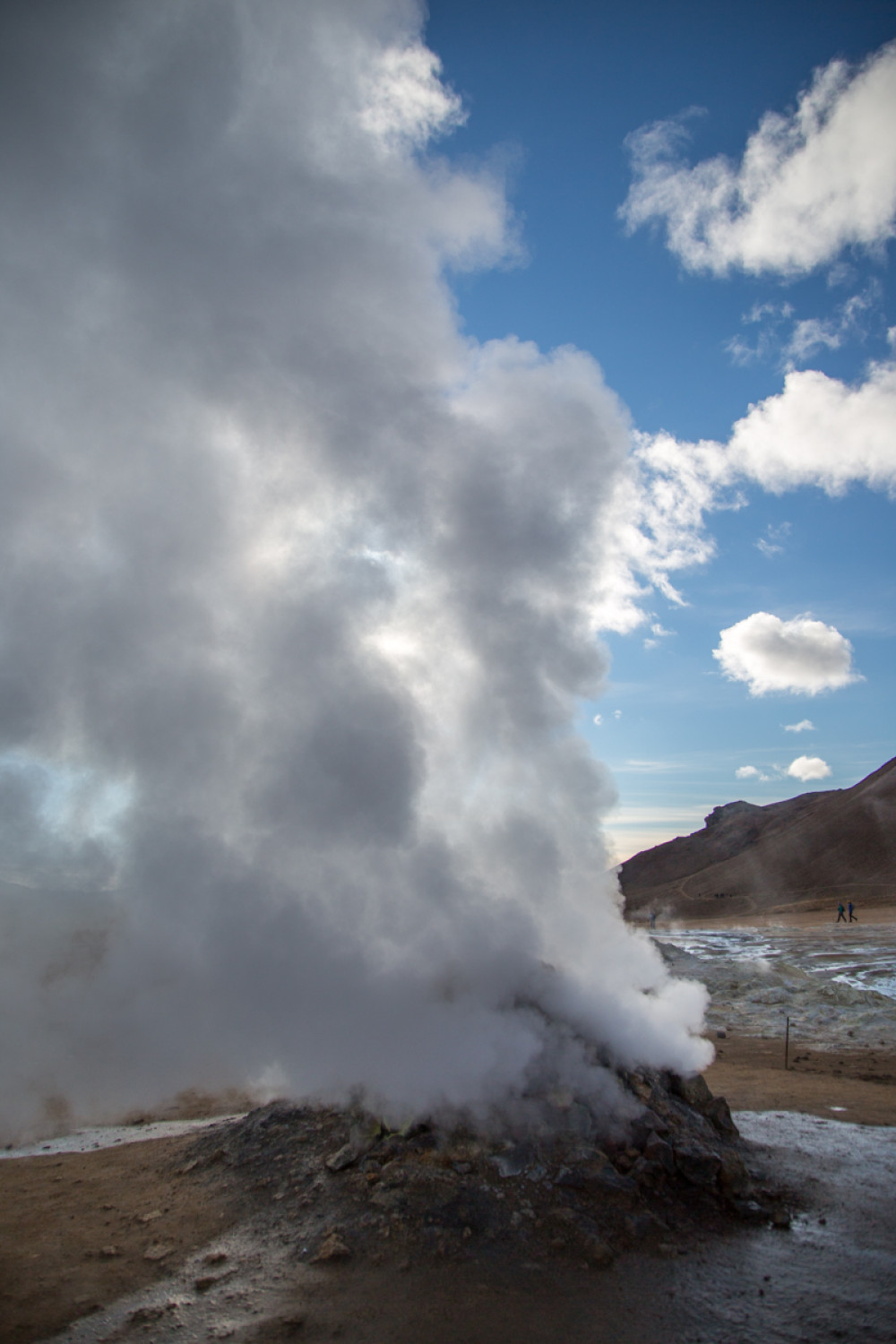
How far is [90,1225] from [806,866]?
70.4 metres

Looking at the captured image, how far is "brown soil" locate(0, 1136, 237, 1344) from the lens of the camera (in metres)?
5.98

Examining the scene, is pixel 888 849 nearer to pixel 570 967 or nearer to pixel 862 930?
pixel 862 930

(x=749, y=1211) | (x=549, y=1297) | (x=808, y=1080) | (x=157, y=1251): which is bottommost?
(x=808, y=1080)

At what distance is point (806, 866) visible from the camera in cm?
6500

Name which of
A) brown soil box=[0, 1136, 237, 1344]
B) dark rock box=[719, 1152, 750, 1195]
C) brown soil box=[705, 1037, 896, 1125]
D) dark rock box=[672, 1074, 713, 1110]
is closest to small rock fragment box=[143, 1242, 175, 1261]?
brown soil box=[0, 1136, 237, 1344]

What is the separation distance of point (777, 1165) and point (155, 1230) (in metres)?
7.43

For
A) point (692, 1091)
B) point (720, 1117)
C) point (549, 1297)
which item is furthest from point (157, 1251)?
point (720, 1117)

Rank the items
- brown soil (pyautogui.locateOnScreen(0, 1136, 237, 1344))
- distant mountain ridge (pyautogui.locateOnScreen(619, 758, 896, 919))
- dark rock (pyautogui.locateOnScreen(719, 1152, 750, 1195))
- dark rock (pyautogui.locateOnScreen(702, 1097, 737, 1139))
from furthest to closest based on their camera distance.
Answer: distant mountain ridge (pyautogui.locateOnScreen(619, 758, 896, 919)) < dark rock (pyautogui.locateOnScreen(702, 1097, 737, 1139)) < dark rock (pyautogui.locateOnScreen(719, 1152, 750, 1195)) < brown soil (pyautogui.locateOnScreen(0, 1136, 237, 1344))

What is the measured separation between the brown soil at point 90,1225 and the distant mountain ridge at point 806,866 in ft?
173

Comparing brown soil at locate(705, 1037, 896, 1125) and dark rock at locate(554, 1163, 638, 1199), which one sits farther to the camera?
brown soil at locate(705, 1037, 896, 1125)

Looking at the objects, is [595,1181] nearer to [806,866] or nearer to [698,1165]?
[698,1165]

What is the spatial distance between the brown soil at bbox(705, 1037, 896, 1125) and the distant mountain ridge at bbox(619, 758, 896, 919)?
39.8 m

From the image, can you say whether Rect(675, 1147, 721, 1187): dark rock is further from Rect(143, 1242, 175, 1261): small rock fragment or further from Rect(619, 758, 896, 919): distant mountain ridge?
Rect(619, 758, 896, 919): distant mountain ridge

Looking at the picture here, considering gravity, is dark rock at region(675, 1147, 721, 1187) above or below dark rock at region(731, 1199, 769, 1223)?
above
